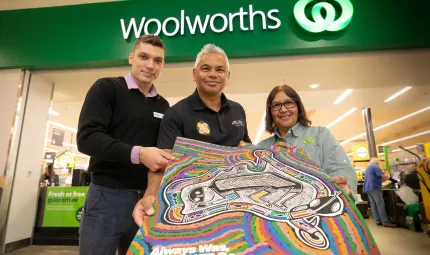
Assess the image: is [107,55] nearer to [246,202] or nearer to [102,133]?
[102,133]

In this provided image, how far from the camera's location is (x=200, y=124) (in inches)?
49.2

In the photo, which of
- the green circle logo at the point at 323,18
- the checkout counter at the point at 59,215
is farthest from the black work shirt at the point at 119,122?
the checkout counter at the point at 59,215

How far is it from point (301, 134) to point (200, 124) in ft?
1.85

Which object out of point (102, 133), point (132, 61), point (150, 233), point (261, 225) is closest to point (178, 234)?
point (150, 233)

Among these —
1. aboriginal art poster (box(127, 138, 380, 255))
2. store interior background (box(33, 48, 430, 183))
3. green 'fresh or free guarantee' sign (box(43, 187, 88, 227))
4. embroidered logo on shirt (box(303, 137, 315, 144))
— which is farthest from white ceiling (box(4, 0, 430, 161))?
aboriginal art poster (box(127, 138, 380, 255))

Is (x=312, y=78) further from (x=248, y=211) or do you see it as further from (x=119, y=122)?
(x=248, y=211)

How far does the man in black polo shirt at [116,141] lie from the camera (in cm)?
119

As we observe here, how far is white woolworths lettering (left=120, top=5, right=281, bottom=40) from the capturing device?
378cm

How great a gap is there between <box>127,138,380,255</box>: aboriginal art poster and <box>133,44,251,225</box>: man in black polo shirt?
0.66ft

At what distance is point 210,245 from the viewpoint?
608 mm

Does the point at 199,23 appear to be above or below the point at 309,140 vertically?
above

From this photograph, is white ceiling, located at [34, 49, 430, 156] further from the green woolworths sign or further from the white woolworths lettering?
the white woolworths lettering

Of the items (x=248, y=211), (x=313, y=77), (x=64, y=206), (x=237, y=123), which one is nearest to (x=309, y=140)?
(x=237, y=123)

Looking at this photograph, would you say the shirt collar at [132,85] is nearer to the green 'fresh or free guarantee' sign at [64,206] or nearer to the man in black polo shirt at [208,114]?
the man in black polo shirt at [208,114]
